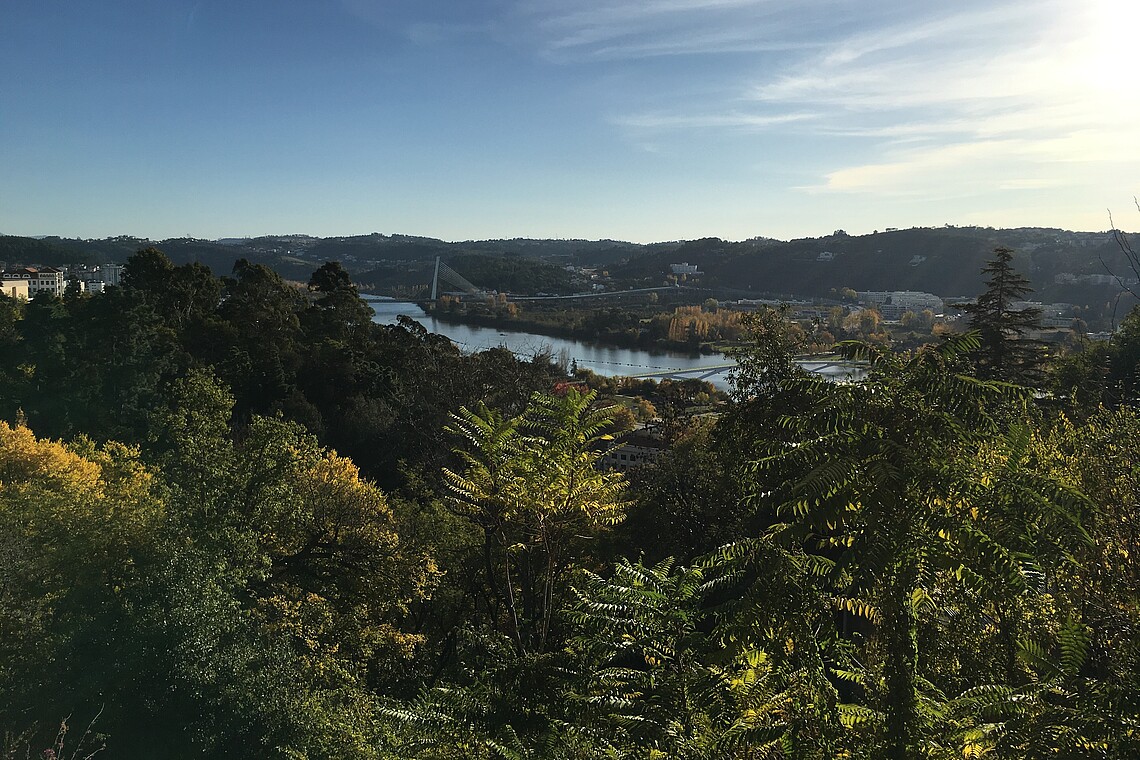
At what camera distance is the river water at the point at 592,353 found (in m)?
51.9

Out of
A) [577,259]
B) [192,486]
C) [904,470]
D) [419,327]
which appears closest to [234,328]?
[419,327]

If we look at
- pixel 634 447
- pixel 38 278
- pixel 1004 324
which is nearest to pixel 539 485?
pixel 1004 324

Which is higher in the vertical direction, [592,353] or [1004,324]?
[1004,324]

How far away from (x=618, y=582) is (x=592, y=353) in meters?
63.4

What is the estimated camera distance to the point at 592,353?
6731 cm

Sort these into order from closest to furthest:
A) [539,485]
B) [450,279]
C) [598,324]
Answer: [539,485] < [598,324] < [450,279]

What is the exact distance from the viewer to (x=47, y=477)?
13.8m

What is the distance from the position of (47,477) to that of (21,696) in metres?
7.32

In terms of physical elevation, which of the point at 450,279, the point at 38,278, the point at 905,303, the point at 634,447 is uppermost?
the point at 450,279

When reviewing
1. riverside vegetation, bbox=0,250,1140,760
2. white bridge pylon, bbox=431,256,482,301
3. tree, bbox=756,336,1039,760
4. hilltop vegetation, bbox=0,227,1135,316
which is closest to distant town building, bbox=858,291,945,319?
hilltop vegetation, bbox=0,227,1135,316

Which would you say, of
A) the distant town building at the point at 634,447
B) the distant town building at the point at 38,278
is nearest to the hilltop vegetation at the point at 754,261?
the distant town building at the point at 38,278

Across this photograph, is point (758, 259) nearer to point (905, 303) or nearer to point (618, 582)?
point (905, 303)

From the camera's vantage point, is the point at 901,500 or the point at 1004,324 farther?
the point at 1004,324

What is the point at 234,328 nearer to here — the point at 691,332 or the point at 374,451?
the point at 374,451
